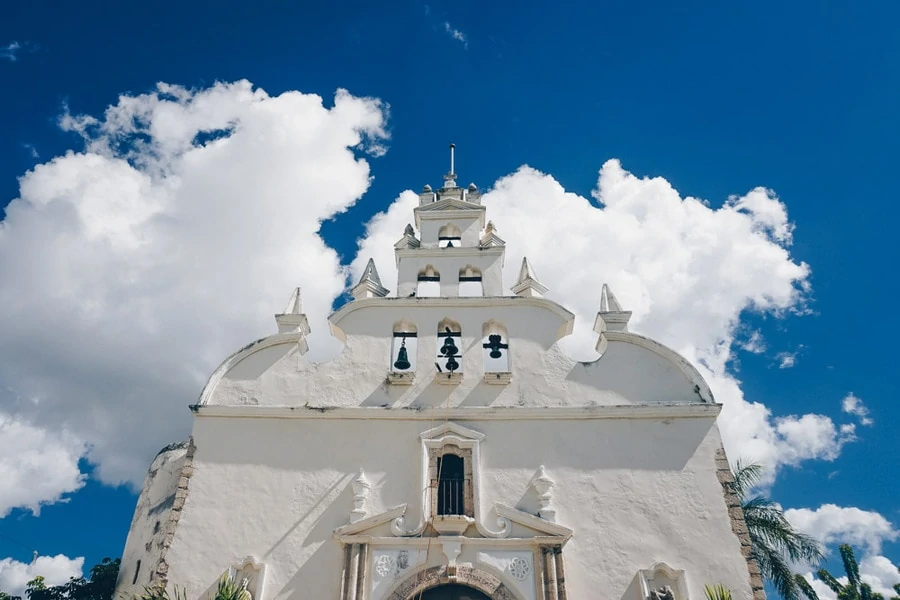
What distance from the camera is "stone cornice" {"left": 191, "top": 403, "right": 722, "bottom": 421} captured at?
12516 mm

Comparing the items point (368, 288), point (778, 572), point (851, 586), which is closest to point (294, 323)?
point (368, 288)

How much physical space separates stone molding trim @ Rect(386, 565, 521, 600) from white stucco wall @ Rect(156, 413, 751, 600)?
9.9 inches

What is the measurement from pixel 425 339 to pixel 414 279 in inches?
65.8

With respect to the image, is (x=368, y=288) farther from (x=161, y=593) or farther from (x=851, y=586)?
(x=851, y=586)

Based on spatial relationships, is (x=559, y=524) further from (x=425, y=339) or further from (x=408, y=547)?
(x=425, y=339)

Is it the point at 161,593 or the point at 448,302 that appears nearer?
the point at 161,593

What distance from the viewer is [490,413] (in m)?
12.6

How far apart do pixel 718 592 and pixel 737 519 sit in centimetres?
160

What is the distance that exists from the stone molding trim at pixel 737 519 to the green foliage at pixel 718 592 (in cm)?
53

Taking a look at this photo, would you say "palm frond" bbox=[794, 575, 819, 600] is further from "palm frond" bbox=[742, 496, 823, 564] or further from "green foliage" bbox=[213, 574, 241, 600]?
"green foliage" bbox=[213, 574, 241, 600]

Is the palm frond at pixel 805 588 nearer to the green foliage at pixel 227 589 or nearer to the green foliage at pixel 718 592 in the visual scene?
the green foliage at pixel 718 592

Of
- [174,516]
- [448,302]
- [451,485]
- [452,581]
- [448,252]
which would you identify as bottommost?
[452,581]

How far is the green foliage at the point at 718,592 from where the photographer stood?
9992 mm

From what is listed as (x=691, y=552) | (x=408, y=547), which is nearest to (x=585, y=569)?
(x=691, y=552)
